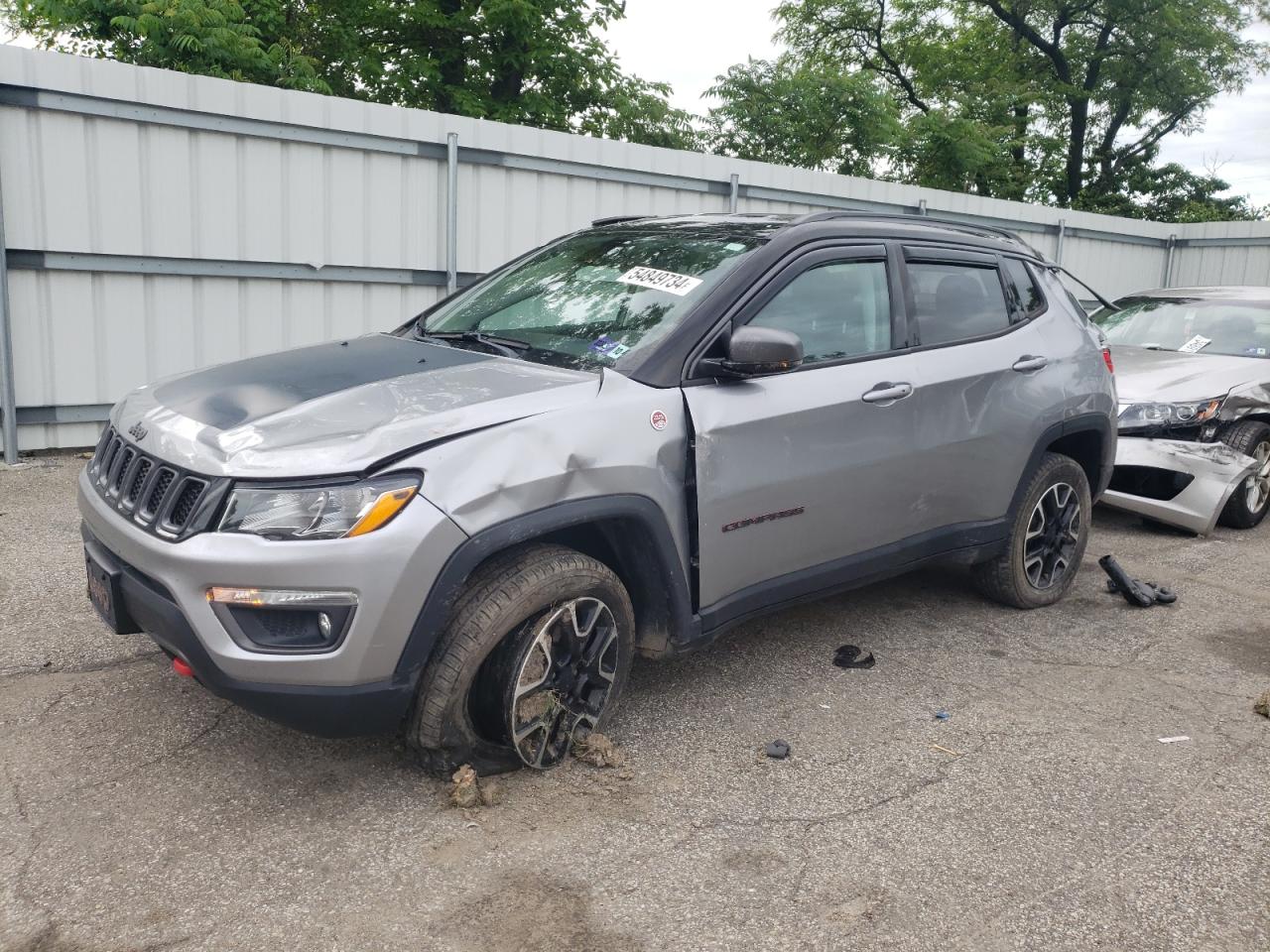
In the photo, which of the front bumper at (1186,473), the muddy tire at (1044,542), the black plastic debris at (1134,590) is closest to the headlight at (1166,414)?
the front bumper at (1186,473)

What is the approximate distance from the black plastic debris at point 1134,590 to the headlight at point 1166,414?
159cm

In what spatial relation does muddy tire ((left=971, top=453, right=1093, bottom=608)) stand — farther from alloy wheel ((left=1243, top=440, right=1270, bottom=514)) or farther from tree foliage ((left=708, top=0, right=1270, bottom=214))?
tree foliage ((left=708, top=0, right=1270, bottom=214))

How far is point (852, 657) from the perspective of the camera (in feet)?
14.4

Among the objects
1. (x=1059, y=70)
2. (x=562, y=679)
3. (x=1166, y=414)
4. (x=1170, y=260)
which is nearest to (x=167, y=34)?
(x=1166, y=414)

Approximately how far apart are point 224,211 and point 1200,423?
6.63 metres

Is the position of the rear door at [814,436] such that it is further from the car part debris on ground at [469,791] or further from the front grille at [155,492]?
the front grille at [155,492]

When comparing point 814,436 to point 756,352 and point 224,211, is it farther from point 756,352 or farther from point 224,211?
point 224,211

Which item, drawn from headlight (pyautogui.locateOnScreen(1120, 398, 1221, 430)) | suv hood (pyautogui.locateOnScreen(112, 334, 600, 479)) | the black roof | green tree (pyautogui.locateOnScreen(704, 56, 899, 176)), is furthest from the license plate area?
green tree (pyautogui.locateOnScreen(704, 56, 899, 176))

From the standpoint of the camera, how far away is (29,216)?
22.3 ft

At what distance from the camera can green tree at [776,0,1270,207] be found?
86.8 feet

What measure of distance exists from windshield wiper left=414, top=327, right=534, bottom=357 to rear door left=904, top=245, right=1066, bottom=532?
1541 mm

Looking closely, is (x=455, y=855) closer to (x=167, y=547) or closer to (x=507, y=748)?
(x=507, y=748)

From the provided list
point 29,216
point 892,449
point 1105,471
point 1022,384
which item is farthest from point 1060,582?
point 29,216

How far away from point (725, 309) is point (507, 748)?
158 centimetres
